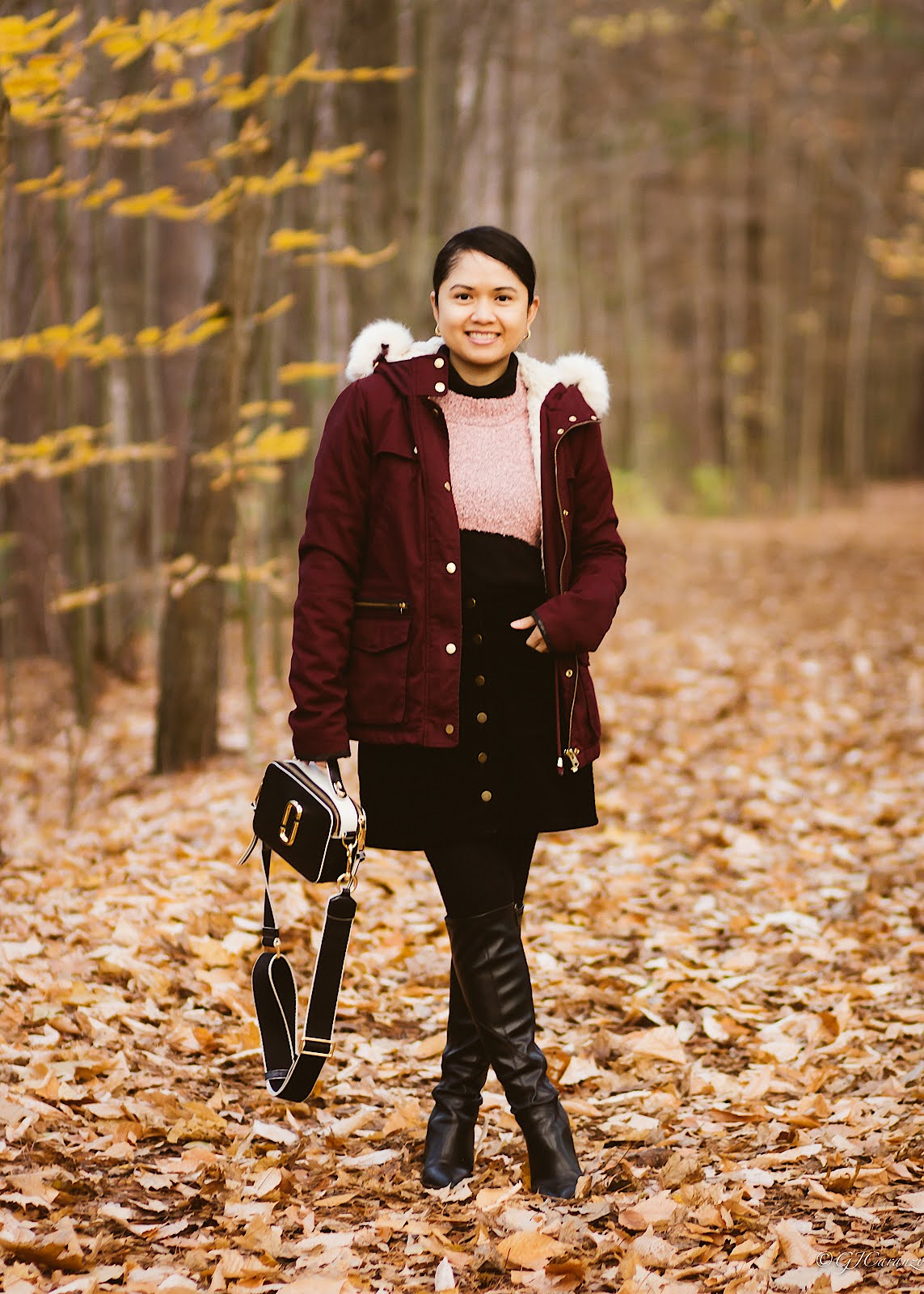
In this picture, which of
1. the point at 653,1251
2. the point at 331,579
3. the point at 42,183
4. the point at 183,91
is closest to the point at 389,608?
the point at 331,579

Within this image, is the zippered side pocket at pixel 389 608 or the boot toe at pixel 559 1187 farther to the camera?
the boot toe at pixel 559 1187

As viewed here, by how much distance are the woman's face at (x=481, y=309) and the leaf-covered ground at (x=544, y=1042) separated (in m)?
2.06

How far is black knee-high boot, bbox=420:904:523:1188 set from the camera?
11.4 feet

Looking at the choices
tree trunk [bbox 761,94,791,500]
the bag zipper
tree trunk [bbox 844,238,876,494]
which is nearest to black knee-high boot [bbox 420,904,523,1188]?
the bag zipper

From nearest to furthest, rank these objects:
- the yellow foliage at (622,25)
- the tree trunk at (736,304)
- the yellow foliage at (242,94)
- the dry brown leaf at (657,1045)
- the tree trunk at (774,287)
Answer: the dry brown leaf at (657,1045) < the yellow foliage at (242,94) < the yellow foliage at (622,25) < the tree trunk at (774,287) < the tree trunk at (736,304)

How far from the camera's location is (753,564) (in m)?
17.5

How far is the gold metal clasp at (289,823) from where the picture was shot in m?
3.18

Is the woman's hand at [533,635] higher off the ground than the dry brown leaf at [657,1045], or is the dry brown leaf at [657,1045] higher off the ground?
the woman's hand at [533,635]

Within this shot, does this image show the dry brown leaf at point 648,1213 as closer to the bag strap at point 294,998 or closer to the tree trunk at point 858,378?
the bag strap at point 294,998

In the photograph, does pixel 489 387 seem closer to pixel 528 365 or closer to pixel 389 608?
pixel 528 365

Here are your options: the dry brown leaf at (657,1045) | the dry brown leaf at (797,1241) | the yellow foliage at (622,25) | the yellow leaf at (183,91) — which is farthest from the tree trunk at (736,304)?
the dry brown leaf at (797,1241)

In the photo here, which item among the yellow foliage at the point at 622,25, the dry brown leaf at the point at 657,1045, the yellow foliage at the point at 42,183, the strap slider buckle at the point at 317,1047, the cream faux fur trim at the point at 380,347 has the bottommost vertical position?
the dry brown leaf at the point at 657,1045

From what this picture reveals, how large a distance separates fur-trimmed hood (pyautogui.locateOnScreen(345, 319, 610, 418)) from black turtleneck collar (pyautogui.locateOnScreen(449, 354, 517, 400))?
0.11 feet

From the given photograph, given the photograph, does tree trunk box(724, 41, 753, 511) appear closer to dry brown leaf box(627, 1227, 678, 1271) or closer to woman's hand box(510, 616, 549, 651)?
woman's hand box(510, 616, 549, 651)
